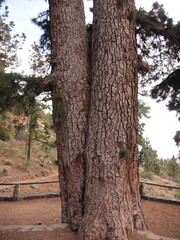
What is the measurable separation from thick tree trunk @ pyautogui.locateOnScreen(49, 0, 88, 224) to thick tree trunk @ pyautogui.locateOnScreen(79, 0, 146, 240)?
8.0 inches

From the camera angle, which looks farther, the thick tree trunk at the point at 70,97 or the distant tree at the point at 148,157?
the distant tree at the point at 148,157

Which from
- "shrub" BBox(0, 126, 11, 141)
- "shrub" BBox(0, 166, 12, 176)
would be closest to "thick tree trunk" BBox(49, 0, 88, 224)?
"shrub" BBox(0, 166, 12, 176)

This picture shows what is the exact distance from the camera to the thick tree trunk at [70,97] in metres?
3.43

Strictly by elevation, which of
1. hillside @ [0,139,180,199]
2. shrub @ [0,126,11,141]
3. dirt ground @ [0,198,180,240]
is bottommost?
dirt ground @ [0,198,180,240]

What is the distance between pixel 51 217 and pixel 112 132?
14.3ft

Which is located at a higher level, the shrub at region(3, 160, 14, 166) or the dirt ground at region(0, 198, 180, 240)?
the shrub at region(3, 160, 14, 166)

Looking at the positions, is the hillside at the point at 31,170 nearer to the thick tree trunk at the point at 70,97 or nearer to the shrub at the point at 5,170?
the shrub at the point at 5,170

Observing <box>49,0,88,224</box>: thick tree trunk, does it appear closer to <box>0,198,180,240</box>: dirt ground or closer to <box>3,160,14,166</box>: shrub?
<box>0,198,180,240</box>: dirt ground

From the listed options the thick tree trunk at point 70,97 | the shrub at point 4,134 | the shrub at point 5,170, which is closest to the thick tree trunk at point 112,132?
the thick tree trunk at point 70,97

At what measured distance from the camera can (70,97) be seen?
359cm

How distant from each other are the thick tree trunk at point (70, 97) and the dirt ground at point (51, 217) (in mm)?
507

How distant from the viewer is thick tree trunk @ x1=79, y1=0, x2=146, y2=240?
3.02 metres

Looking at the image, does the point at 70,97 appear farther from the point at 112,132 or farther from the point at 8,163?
the point at 8,163

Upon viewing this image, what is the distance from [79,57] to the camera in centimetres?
378
